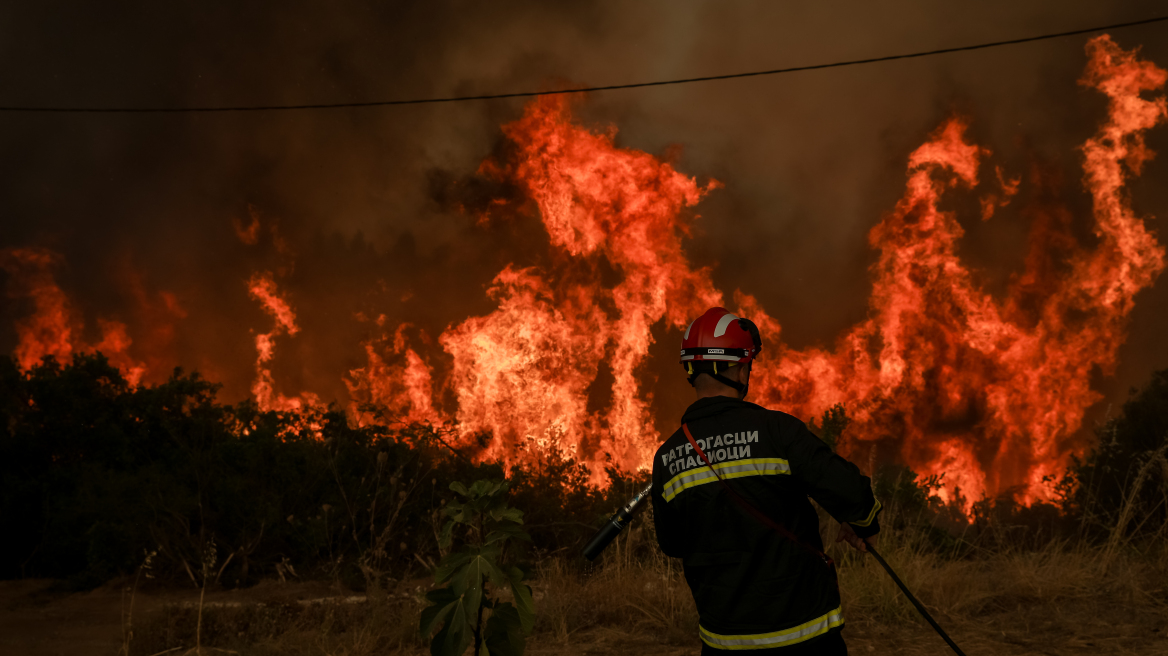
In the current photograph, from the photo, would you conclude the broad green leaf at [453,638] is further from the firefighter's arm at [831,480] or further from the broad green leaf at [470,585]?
the firefighter's arm at [831,480]

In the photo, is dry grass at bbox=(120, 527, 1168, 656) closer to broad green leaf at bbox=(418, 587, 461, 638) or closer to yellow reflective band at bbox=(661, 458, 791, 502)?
broad green leaf at bbox=(418, 587, 461, 638)

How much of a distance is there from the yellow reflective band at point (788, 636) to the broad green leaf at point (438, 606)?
5.17 feet

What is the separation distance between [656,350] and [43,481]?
1380 cm

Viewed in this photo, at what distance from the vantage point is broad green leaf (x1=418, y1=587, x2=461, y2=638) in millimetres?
3869

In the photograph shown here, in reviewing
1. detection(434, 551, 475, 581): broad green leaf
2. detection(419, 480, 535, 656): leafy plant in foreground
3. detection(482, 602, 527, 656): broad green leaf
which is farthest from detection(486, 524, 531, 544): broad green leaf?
detection(482, 602, 527, 656): broad green leaf

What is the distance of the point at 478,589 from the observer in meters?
3.96

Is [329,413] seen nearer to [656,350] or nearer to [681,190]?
[656,350]

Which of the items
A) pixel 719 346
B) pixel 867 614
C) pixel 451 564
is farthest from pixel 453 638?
pixel 867 614

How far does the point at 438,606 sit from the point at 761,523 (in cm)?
187

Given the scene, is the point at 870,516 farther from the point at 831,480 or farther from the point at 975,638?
the point at 975,638

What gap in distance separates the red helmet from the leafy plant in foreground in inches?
54.8

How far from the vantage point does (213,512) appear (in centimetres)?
1165

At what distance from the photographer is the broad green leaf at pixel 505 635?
4223mm

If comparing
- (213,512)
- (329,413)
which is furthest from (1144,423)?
Answer: (213,512)
